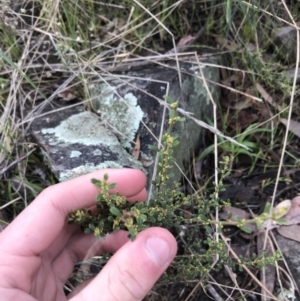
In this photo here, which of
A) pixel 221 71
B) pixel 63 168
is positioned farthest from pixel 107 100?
pixel 221 71

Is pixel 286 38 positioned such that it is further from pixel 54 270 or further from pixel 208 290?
pixel 54 270

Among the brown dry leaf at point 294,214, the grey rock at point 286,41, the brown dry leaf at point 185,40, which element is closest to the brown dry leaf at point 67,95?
the brown dry leaf at point 185,40

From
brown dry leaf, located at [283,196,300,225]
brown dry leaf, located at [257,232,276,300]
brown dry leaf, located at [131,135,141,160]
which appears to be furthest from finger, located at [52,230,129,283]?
brown dry leaf, located at [283,196,300,225]

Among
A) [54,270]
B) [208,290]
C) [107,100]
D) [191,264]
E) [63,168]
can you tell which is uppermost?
[107,100]

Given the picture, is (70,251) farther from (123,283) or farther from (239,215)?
(239,215)

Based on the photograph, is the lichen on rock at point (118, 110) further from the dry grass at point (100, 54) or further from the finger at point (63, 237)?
the finger at point (63, 237)

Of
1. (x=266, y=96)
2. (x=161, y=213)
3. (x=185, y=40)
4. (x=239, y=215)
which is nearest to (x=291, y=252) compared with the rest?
(x=239, y=215)
